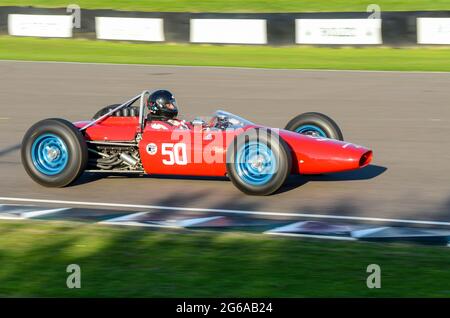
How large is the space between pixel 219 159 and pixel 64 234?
229 cm

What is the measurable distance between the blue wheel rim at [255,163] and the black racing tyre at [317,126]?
4.62 feet

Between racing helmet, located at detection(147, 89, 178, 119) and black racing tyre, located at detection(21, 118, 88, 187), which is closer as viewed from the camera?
black racing tyre, located at detection(21, 118, 88, 187)

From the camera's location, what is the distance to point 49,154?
378 inches

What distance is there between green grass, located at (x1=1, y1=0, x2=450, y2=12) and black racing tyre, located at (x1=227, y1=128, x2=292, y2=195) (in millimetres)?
21007

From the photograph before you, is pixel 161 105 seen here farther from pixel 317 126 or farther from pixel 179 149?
pixel 317 126

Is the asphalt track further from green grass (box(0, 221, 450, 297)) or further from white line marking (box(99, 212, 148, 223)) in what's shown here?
green grass (box(0, 221, 450, 297))

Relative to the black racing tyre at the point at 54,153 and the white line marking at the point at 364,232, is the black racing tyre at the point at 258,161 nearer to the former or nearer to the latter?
the white line marking at the point at 364,232

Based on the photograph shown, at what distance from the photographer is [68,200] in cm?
913

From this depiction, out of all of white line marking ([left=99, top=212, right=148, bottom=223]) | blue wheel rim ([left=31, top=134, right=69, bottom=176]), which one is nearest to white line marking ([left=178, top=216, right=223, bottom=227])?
white line marking ([left=99, top=212, right=148, bottom=223])

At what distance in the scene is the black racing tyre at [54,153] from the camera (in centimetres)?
944

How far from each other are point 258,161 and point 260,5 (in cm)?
2230

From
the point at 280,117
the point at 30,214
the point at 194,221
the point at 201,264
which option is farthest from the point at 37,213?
the point at 280,117

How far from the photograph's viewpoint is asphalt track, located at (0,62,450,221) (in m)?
9.09
